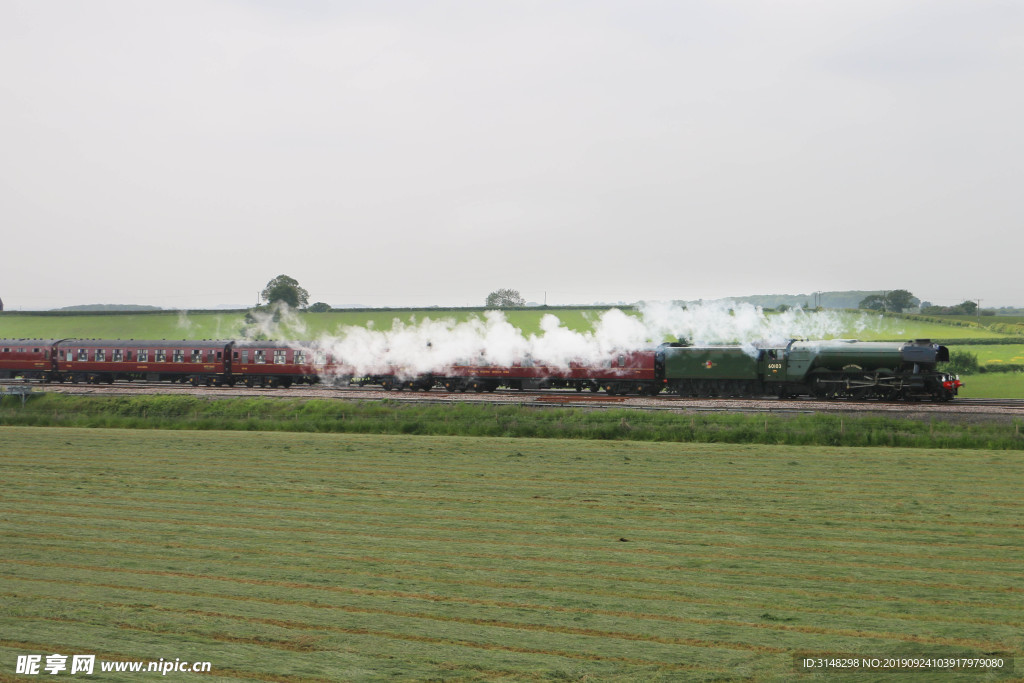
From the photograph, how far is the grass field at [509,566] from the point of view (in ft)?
33.9

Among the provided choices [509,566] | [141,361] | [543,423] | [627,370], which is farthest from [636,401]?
[141,361]

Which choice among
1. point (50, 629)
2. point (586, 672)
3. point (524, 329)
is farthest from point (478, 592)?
point (524, 329)

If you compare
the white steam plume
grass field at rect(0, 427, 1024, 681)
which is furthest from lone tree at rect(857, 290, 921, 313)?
grass field at rect(0, 427, 1024, 681)

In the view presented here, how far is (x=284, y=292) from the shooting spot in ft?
405

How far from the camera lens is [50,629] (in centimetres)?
1080

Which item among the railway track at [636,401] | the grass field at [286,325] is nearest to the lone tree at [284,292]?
the grass field at [286,325]

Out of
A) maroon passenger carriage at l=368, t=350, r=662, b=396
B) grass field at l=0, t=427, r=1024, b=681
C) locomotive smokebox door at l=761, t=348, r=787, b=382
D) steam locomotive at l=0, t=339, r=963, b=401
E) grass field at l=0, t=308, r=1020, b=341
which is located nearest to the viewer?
grass field at l=0, t=427, r=1024, b=681

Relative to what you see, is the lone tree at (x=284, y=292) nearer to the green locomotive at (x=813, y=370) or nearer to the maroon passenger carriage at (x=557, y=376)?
the maroon passenger carriage at (x=557, y=376)

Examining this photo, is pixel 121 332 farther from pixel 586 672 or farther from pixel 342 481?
pixel 586 672

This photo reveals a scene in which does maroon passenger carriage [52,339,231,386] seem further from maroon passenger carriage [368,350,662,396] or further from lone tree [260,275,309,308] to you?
lone tree [260,275,309,308]

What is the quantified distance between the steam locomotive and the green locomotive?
0.19 ft

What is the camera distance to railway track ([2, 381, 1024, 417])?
133 ft

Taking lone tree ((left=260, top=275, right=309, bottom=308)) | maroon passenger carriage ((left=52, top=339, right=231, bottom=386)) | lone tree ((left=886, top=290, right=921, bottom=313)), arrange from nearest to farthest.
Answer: maroon passenger carriage ((left=52, top=339, right=231, bottom=386))
lone tree ((left=886, top=290, right=921, bottom=313))
lone tree ((left=260, top=275, right=309, bottom=308))

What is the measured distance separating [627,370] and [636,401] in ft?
14.9
